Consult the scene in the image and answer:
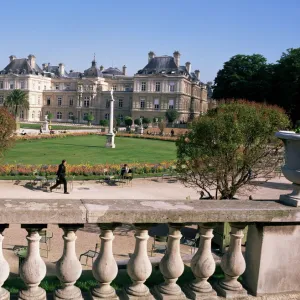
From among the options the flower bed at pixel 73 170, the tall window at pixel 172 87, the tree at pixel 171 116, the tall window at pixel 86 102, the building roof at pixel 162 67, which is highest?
the building roof at pixel 162 67

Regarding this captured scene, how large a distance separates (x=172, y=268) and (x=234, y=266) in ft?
1.88

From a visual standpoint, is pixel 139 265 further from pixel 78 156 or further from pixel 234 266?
pixel 78 156

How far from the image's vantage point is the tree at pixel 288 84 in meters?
49.4

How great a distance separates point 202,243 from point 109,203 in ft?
2.83

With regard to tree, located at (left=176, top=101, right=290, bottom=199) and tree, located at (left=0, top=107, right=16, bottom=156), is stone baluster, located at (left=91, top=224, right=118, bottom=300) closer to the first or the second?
tree, located at (left=176, top=101, right=290, bottom=199)

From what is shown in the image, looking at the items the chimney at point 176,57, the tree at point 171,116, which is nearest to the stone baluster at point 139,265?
the tree at point 171,116

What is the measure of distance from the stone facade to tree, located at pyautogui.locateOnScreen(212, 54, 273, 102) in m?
21.8

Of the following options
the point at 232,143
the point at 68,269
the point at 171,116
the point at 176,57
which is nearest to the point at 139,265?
the point at 68,269

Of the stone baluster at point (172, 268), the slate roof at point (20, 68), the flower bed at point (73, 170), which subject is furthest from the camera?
the slate roof at point (20, 68)

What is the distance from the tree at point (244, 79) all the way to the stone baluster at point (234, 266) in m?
56.0

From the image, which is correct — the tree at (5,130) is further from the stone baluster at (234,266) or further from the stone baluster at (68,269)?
the stone baluster at (234,266)

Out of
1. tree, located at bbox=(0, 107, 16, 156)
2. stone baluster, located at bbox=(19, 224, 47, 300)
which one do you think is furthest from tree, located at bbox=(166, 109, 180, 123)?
stone baluster, located at bbox=(19, 224, 47, 300)

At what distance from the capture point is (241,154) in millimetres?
11984

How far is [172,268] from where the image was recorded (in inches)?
129
